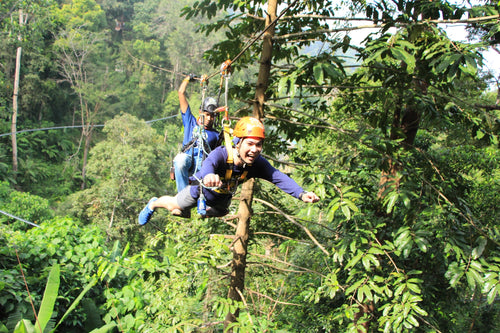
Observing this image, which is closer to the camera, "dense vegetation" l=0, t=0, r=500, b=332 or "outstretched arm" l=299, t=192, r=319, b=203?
"outstretched arm" l=299, t=192, r=319, b=203

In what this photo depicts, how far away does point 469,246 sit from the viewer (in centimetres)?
268

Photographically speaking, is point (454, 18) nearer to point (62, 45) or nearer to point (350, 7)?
point (350, 7)

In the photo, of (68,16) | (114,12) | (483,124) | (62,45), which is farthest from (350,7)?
(114,12)

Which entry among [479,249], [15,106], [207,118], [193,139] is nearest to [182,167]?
[193,139]

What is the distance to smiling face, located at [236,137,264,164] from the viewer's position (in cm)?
258

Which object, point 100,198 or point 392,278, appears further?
point 100,198

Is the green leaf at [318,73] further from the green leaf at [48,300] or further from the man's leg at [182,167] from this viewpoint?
the green leaf at [48,300]

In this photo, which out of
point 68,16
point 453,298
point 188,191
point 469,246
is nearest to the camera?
point 469,246

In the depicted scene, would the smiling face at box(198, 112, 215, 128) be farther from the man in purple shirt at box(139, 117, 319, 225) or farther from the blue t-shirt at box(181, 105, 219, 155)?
the man in purple shirt at box(139, 117, 319, 225)

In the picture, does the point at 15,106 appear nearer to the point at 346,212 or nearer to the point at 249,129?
the point at 249,129

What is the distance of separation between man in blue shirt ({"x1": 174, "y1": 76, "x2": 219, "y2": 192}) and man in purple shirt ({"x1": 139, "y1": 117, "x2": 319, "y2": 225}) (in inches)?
13.4

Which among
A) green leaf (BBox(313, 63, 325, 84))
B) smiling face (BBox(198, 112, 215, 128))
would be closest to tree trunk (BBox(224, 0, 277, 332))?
smiling face (BBox(198, 112, 215, 128))

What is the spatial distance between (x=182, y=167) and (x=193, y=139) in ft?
0.90

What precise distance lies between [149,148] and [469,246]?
1956 cm
